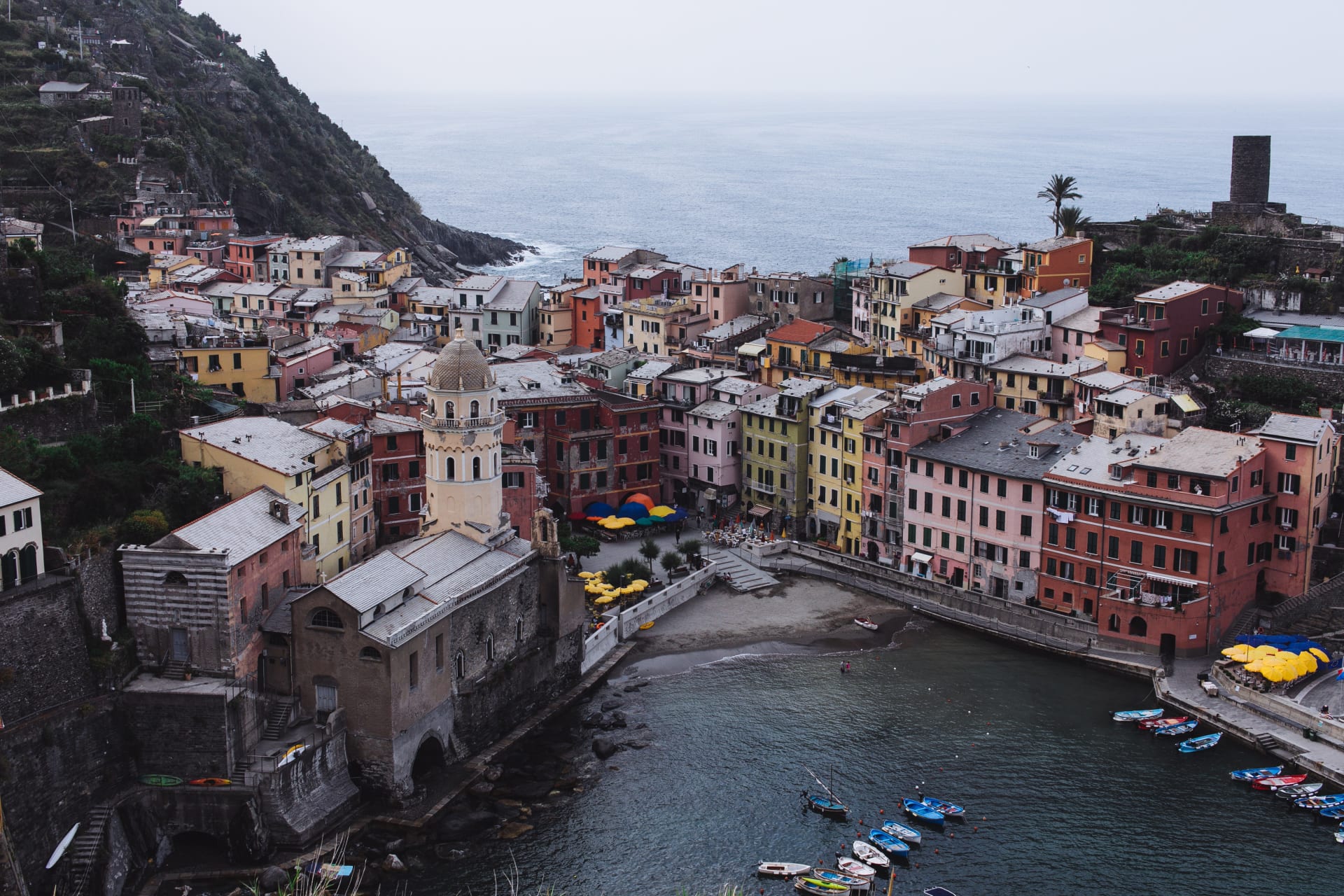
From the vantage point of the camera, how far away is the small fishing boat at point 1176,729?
189 feet

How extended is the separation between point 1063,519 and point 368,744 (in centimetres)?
3321

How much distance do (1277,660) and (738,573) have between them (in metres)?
26.4

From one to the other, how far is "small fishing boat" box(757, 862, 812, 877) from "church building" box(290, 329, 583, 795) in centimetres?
1329

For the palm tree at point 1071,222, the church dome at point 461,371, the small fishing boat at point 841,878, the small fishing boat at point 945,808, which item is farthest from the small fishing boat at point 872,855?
the palm tree at point 1071,222

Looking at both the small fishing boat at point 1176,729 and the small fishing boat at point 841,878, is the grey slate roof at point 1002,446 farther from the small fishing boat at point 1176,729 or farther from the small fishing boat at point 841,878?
the small fishing boat at point 841,878

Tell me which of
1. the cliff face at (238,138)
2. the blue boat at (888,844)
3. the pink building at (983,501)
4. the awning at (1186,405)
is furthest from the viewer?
the cliff face at (238,138)

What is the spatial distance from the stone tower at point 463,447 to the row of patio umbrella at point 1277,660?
31149mm

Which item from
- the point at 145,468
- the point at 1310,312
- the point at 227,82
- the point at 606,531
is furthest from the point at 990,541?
the point at 227,82

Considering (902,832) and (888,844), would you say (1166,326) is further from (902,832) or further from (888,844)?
(888,844)

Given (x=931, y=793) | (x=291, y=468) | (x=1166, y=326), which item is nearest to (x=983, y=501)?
(x=1166, y=326)

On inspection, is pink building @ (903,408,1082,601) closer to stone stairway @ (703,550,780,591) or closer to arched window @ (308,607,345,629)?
stone stairway @ (703,550,780,591)

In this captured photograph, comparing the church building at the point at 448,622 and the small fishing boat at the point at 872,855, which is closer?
the small fishing boat at the point at 872,855

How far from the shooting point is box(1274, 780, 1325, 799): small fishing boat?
172 ft

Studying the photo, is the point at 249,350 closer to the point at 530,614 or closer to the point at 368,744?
the point at 530,614
